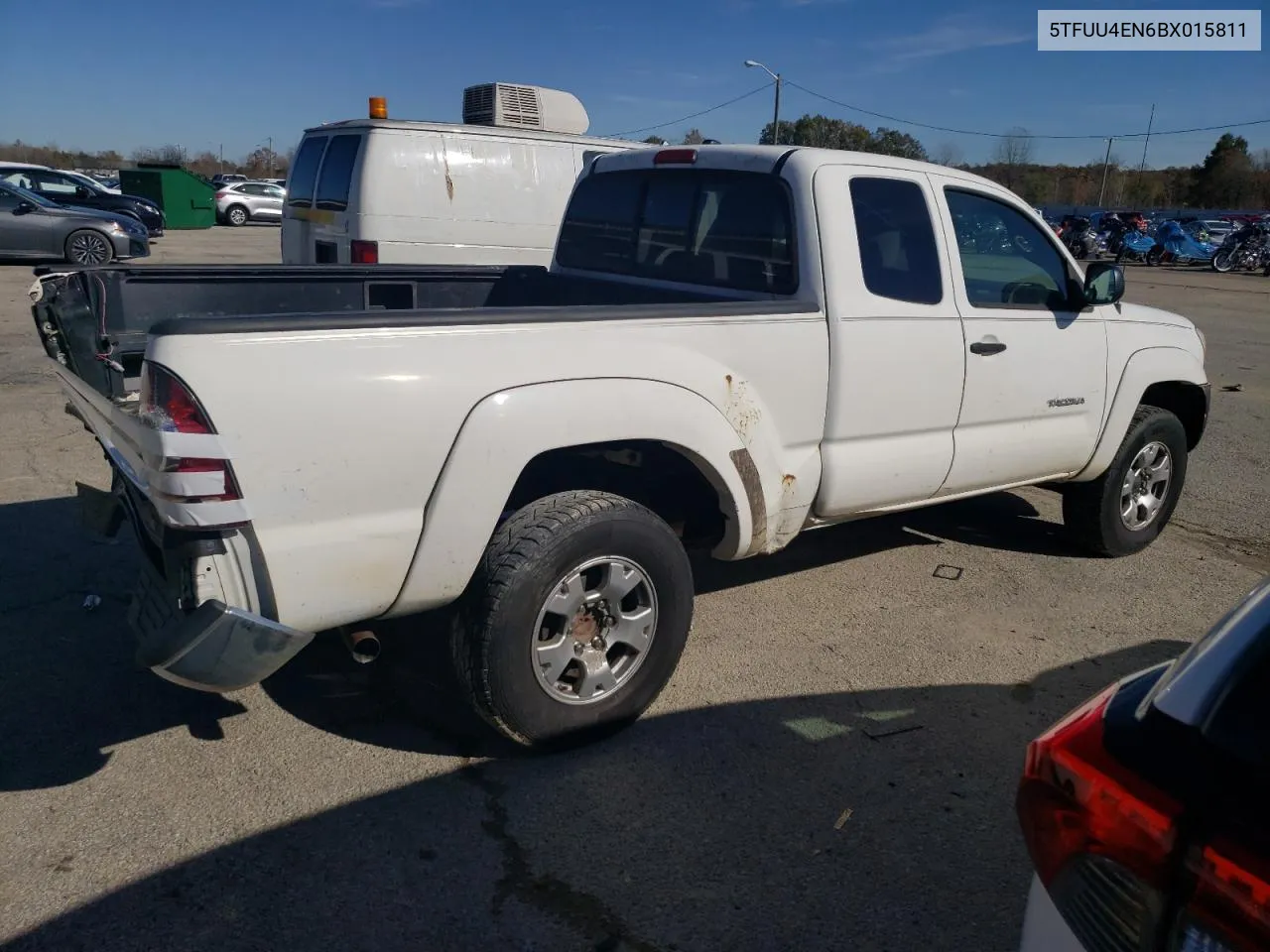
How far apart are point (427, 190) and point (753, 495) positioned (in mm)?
5877

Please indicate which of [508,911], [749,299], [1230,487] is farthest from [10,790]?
[1230,487]

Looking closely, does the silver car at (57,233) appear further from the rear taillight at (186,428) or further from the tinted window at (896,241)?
the rear taillight at (186,428)

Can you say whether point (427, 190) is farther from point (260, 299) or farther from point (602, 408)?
point (602, 408)

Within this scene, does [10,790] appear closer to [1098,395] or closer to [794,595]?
[794,595]

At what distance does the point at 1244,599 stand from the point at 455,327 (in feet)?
6.79

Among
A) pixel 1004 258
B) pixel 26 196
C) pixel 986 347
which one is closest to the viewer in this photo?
pixel 986 347

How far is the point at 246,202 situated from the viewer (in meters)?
35.2

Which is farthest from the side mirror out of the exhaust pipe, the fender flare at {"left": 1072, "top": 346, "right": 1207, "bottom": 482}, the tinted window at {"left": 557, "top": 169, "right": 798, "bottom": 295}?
the exhaust pipe

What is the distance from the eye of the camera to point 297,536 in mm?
2732

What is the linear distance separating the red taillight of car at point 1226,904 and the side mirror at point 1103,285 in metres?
4.02

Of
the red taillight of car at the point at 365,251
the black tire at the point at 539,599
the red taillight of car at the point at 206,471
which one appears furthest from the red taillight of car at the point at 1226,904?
the red taillight of car at the point at 365,251

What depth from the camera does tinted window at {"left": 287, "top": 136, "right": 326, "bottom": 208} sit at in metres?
8.98

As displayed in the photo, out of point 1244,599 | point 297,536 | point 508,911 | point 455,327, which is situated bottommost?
point 508,911

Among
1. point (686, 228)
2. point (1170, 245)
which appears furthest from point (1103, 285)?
point (1170, 245)
